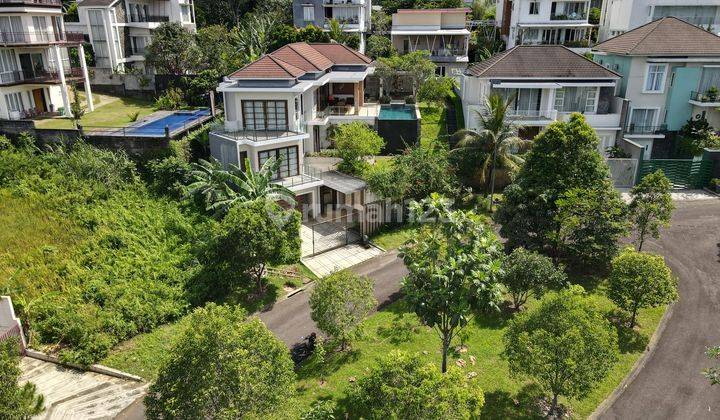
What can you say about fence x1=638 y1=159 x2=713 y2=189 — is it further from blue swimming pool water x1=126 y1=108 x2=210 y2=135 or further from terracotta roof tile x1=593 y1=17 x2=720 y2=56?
blue swimming pool water x1=126 y1=108 x2=210 y2=135

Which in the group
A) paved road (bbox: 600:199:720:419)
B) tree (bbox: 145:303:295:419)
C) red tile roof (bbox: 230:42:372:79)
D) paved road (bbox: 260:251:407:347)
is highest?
red tile roof (bbox: 230:42:372:79)

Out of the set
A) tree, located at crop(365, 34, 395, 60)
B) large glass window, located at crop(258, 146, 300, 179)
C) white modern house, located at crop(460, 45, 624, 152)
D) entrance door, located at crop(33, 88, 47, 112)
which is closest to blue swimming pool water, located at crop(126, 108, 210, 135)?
large glass window, located at crop(258, 146, 300, 179)

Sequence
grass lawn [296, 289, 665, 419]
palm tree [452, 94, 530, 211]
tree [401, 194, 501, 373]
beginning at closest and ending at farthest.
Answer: tree [401, 194, 501, 373]
grass lawn [296, 289, 665, 419]
palm tree [452, 94, 530, 211]

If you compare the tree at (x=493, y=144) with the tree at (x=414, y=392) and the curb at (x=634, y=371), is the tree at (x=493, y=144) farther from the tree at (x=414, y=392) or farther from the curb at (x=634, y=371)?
the tree at (x=414, y=392)

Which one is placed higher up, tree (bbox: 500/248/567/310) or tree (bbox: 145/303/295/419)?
tree (bbox: 145/303/295/419)

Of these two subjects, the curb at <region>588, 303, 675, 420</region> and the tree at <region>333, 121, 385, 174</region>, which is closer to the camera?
the curb at <region>588, 303, 675, 420</region>

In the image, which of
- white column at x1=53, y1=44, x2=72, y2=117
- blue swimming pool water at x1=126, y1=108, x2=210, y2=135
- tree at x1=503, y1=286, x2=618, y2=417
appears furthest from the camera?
white column at x1=53, y1=44, x2=72, y2=117
